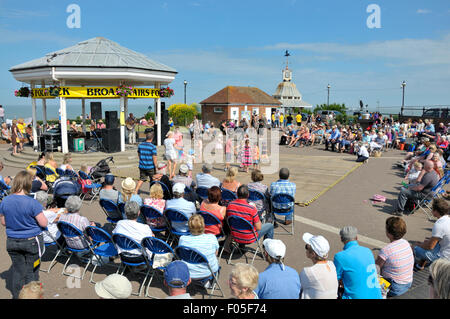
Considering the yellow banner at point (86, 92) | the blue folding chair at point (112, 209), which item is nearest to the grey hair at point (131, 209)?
the blue folding chair at point (112, 209)

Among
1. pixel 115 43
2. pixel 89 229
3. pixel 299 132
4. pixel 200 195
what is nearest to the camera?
pixel 89 229

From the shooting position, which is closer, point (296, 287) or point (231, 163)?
point (296, 287)

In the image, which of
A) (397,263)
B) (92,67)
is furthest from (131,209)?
(92,67)

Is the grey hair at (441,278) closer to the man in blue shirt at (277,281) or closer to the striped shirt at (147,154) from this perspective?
the man in blue shirt at (277,281)

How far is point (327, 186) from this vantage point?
10898 mm

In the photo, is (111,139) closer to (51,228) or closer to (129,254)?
(51,228)

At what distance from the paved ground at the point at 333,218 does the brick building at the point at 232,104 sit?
A: 24.1 metres

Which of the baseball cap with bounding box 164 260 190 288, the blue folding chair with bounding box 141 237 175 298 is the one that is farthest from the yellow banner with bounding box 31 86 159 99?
the baseball cap with bounding box 164 260 190 288

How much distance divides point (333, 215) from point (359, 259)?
446 centimetres

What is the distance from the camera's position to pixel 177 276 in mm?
3436

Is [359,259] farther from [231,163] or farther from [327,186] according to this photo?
[231,163]

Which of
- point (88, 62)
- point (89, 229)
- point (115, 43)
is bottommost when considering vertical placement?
point (89, 229)

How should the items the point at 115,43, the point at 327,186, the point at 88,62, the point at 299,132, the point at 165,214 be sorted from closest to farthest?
the point at 165,214 → the point at 327,186 → the point at 88,62 → the point at 115,43 → the point at 299,132

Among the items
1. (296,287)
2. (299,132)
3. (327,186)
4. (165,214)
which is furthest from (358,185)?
(299,132)
